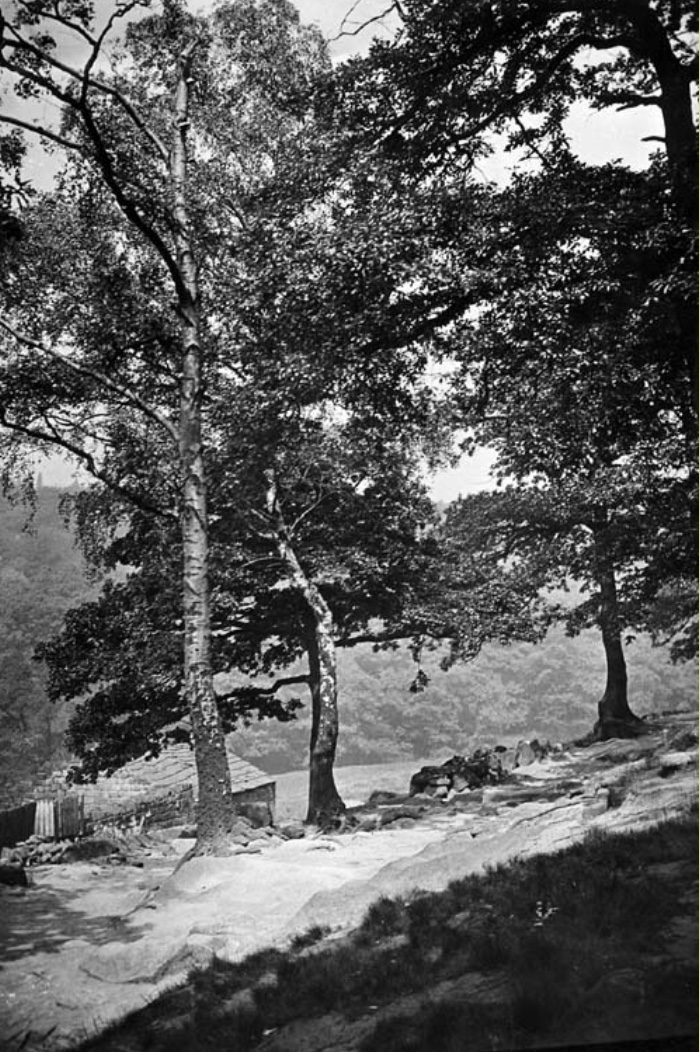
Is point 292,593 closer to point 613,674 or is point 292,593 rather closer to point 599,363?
point 613,674

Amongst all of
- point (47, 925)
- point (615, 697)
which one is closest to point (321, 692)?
point (47, 925)

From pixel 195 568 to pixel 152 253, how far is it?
Result: 6.58m

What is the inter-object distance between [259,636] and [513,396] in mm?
9476

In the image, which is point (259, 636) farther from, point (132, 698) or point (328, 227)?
point (328, 227)

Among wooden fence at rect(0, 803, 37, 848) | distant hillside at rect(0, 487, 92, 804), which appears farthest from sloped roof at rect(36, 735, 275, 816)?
distant hillside at rect(0, 487, 92, 804)

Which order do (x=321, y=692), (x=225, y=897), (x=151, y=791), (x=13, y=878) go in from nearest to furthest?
(x=225, y=897) → (x=13, y=878) → (x=321, y=692) → (x=151, y=791)

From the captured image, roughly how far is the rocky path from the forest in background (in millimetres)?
35486

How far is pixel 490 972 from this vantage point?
393 cm

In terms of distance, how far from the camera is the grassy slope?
3.35m

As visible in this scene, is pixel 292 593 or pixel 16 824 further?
pixel 16 824

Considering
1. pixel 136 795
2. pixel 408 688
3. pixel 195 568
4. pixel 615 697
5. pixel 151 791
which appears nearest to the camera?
pixel 195 568

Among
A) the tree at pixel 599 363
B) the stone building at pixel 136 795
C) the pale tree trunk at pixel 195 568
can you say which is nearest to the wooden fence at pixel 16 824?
the stone building at pixel 136 795

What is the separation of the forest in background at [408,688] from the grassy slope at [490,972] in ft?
130

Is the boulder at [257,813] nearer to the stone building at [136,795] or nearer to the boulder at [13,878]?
the boulder at [13,878]
